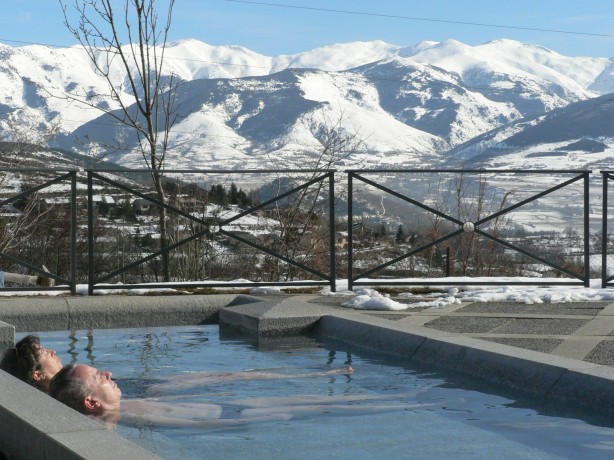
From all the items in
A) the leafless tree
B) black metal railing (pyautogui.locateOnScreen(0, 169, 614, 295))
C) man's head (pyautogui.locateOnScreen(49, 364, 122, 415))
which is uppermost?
the leafless tree

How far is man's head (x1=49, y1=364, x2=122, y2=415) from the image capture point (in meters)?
3.65

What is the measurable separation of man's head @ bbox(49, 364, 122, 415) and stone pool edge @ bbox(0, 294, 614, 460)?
0.30 meters

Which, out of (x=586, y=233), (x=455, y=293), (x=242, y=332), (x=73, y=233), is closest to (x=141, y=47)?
(x=73, y=233)

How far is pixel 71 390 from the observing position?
3.64m

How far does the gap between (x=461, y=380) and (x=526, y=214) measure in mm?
6807

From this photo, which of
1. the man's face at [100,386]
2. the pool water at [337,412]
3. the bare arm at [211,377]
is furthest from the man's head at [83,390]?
the bare arm at [211,377]

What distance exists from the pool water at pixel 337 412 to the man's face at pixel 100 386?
138mm

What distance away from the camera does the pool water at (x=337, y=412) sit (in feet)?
11.0

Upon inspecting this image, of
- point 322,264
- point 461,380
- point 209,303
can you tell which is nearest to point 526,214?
point 322,264

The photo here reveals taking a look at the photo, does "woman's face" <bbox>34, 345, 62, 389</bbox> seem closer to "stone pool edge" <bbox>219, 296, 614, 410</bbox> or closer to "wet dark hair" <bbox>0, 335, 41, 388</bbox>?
"wet dark hair" <bbox>0, 335, 41, 388</bbox>

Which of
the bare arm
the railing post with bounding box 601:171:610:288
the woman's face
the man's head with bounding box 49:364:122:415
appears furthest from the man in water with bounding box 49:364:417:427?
the railing post with bounding box 601:171:610:288

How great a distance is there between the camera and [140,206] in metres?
9.84

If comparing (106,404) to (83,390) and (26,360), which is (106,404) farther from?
(26,360)

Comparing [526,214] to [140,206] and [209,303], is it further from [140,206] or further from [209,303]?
[209,303]
